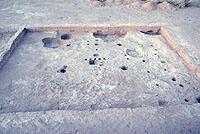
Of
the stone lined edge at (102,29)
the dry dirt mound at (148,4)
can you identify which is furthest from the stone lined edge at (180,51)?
the dry dirt mound at (148,4)

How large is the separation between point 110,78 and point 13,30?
2623mm

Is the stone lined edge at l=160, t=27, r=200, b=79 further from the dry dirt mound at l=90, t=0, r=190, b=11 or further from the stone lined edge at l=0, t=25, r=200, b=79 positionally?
the dry dirt mound at l=90, t=0, r=190, b=11

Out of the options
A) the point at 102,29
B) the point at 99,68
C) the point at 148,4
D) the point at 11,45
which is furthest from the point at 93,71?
the point at 148,4

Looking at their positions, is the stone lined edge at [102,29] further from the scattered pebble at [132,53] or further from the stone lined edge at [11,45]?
the scattered pebble at [132,53]

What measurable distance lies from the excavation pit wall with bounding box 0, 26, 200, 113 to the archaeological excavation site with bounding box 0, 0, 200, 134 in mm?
15

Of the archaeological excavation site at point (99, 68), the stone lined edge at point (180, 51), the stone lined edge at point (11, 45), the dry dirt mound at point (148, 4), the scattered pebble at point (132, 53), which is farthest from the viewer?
the dry dirt mound at point (148, 4)

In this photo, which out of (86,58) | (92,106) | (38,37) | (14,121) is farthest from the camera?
(38,37)

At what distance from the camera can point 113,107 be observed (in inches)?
137

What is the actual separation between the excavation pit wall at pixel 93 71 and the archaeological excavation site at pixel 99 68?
0.02 m

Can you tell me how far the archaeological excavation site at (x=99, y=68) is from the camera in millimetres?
3051

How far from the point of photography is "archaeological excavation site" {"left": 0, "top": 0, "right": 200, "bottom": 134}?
3051 mm

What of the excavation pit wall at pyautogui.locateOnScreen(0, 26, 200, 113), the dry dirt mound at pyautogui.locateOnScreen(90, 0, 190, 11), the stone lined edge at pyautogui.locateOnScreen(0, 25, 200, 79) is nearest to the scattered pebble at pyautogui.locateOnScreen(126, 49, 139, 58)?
the excavation pit wall at pyautogui.locateOnScreen(0, 26, 200, 113)

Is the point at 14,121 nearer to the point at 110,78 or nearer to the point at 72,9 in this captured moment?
the point at 110,78

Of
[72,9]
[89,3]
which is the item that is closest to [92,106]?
[72,9]
